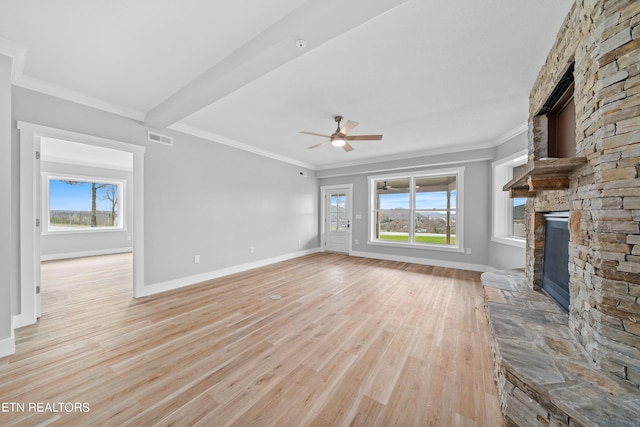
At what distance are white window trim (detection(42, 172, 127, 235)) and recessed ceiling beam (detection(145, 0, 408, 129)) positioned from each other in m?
5.89

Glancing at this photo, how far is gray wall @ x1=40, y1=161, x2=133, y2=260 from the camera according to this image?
545cm

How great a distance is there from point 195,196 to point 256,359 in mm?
2987

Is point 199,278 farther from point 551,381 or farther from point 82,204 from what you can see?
point 82,204

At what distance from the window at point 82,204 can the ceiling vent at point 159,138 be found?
15.5 ft

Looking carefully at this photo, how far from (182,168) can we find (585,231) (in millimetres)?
4613

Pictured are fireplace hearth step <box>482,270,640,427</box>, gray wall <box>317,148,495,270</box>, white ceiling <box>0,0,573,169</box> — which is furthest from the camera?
gray wall <box>317,148,495,270</box>

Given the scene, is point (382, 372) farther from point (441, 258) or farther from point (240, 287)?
point (441, 258)

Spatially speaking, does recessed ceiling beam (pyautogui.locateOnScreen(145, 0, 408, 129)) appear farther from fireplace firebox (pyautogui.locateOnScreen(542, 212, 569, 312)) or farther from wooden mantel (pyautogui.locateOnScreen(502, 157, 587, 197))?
fireplace firebox (pyautogui.locateOnScreen(542, 212, 569, 312))

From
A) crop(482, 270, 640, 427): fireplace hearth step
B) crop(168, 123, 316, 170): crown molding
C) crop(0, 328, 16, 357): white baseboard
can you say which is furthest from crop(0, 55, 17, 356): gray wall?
crop(482, 270, 640, 427): fireplace hearth step

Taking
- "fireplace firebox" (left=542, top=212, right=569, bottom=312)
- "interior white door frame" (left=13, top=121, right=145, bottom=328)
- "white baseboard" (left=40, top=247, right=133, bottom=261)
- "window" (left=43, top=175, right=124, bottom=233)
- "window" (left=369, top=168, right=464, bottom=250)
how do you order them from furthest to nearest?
"window" (left=43, top=175, right=124, bottom=233)
"white baseboard" (left=40, top=247, right=133, bottom=261)
"window" (left=369, top=168, right=464, bottom=250)
"interior white door frame" (left=13, top=121, right=145, bottom=328)
"fireplace firebox" (left=542, top=212, right=569, bottom=312)

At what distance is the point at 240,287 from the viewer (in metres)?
3.63

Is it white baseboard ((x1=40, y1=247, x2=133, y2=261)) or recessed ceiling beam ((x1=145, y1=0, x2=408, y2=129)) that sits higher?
recessed ceiling beam ((x1=145, y1=0, x2=408, y2=129))

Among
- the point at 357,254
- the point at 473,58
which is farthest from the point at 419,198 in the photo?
the point at 473,58

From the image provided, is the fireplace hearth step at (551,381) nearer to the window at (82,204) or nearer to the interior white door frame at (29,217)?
the interior white door frame at (29,217)
